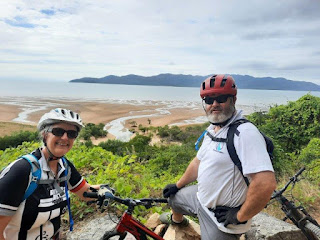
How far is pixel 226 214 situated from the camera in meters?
2.63

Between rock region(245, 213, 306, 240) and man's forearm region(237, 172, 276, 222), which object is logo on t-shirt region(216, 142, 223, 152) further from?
rock region(245, 213, 306, 240)

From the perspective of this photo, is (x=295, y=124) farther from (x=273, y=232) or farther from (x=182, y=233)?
(x=182, y=233)

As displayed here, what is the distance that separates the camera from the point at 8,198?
1.92m

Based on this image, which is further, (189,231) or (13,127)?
(13,127)

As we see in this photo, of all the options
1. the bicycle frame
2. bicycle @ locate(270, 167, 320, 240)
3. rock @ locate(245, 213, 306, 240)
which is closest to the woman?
the bicycle frame

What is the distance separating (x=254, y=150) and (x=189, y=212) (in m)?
1.51

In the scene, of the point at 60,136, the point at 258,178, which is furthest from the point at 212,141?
the point at 60,136

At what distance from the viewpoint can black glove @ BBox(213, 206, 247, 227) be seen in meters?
2.56

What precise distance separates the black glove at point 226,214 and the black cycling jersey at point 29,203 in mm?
1602

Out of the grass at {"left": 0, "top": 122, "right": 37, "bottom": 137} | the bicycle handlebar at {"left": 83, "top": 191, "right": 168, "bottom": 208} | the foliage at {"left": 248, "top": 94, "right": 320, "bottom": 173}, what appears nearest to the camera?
the bicycle handlebar at {"left": 83, "top": 191, "right": 168, "bottom": 208}

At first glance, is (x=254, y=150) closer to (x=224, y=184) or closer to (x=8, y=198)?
(x=224, y=184)

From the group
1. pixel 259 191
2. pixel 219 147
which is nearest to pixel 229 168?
pixel 219 147

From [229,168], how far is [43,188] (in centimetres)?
177

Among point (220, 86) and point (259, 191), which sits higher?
point (220, 86)
